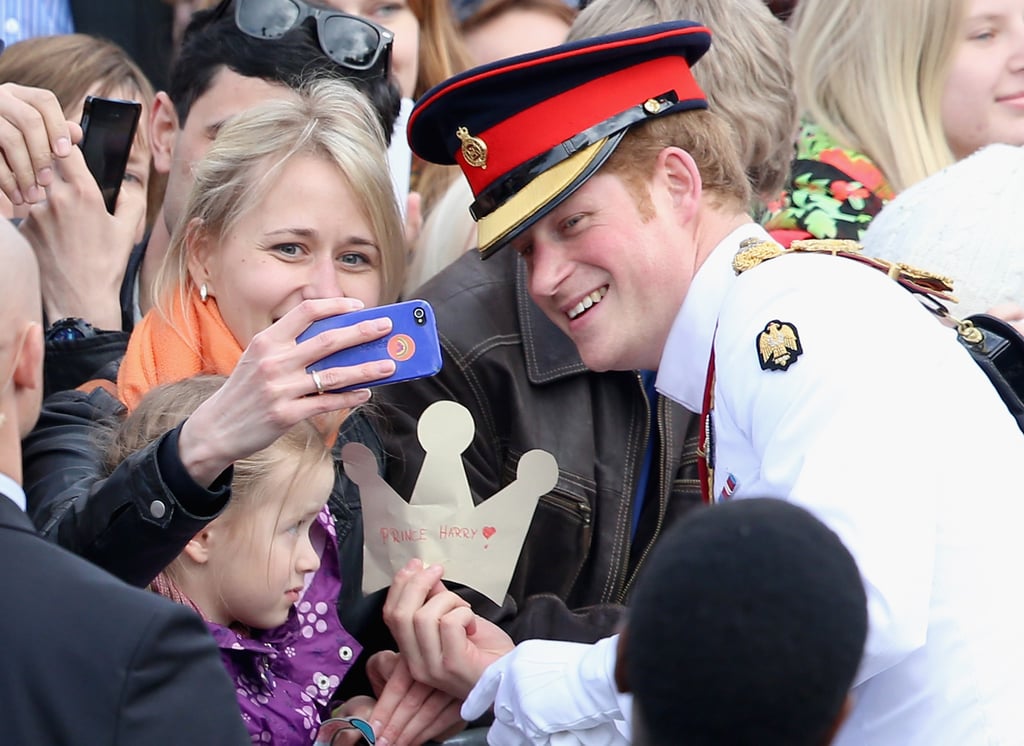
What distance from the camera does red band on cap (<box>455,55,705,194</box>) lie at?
2775 mm

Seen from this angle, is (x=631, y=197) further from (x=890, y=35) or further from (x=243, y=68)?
(x=890, y=35)

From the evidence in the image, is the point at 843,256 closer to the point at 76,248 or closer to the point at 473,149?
the point at 473,149

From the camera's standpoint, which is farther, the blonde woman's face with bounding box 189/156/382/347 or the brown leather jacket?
the brown leather jacket

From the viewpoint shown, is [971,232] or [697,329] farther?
[971,232]

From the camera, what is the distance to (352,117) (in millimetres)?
3254

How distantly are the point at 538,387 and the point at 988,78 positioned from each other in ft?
6.05

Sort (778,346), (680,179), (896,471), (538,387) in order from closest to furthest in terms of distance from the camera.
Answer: (896,471), (778,346), (680,179), (538,387)

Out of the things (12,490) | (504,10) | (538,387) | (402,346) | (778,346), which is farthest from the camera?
(504,10)

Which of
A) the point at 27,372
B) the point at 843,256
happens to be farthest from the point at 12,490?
the point at 843,256

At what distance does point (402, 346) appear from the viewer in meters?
2.38

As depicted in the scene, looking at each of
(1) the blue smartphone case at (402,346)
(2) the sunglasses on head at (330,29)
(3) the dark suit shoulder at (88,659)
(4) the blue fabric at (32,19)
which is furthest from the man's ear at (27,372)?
(4) the blue fabric at (32,19)

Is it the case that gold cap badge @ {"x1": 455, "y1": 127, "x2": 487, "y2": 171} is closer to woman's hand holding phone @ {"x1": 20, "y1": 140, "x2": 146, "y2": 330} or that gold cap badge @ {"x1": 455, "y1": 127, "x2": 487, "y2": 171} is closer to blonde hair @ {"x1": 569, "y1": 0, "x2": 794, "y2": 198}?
blonde hair @ {"x1": 569, "y1": 0, "x2": 794, "y2": 198}

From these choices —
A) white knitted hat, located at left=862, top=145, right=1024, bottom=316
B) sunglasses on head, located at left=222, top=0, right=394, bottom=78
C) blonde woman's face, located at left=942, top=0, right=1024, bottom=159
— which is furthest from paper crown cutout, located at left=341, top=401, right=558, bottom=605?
blonde woman's face, located at left=942, top=0, right=1024, bottom=159

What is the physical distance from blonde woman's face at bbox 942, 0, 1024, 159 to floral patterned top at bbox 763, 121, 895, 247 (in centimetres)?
40
